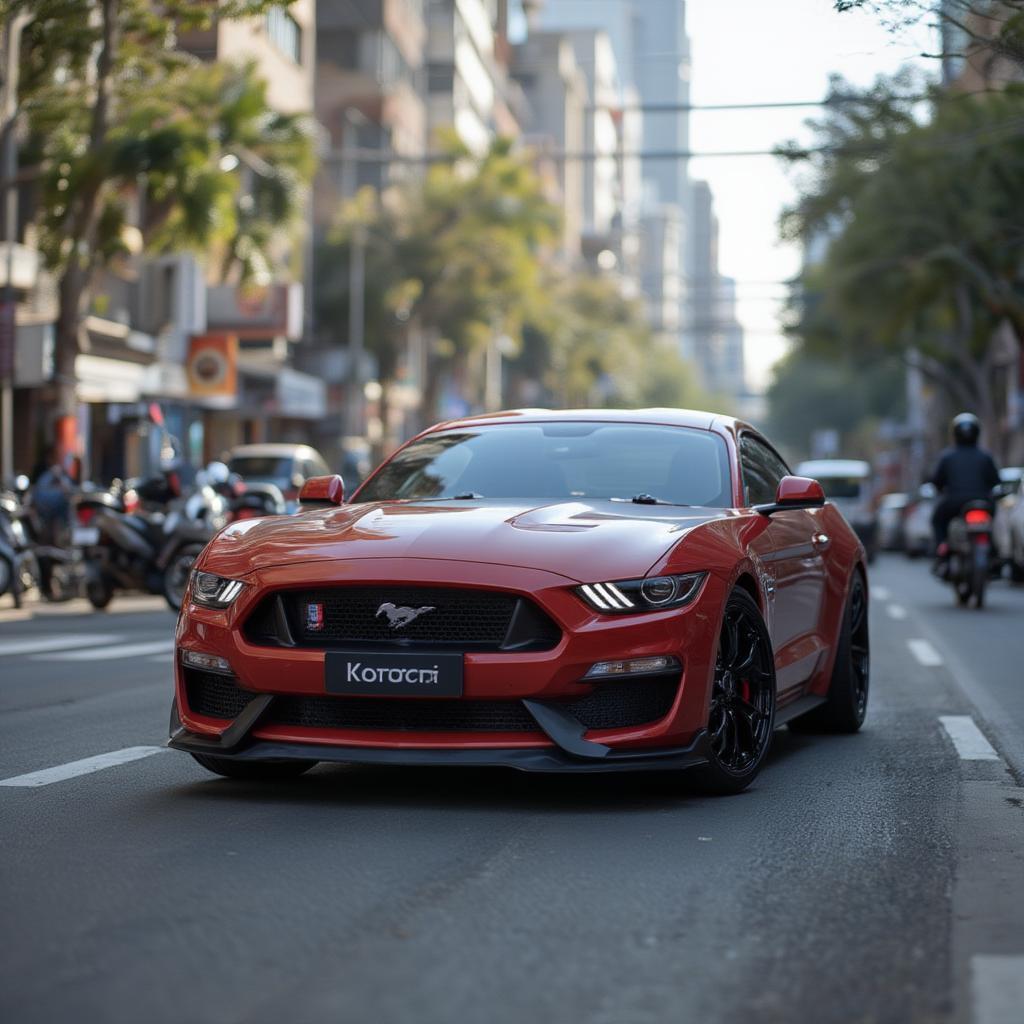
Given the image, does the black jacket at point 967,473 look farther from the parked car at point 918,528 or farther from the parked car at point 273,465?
the parked car at point 918,528

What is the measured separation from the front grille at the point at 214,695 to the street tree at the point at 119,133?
18747 mm

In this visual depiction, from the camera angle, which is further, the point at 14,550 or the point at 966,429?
the point at 14,550

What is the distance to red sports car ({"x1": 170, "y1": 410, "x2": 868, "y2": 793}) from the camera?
6453mm

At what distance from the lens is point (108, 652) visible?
47.5ft

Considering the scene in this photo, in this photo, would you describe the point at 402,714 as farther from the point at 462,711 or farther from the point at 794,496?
the point at 794,496

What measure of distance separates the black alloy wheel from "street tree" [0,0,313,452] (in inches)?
737

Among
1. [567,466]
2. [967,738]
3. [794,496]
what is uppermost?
[567,466]

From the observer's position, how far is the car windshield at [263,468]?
31.0 meters

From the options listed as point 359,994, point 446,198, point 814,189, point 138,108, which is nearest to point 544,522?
point 359,994

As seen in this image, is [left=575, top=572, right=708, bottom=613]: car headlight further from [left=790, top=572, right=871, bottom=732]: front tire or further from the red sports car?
[left=790, top=572, right=871, bottom=732]: front tire

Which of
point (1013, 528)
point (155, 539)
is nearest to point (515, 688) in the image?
point (155, 539)

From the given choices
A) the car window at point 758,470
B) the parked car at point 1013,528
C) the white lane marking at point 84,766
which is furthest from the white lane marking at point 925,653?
the parked car at point 1013,528

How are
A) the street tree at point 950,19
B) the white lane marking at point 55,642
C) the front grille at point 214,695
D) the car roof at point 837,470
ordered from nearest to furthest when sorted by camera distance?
1. the front grille at point 214,695
2. the street tree at point 950,19
3. the white lane marking at point 55,642
4. the car roof at point 837,470

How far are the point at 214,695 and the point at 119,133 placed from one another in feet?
68.7
